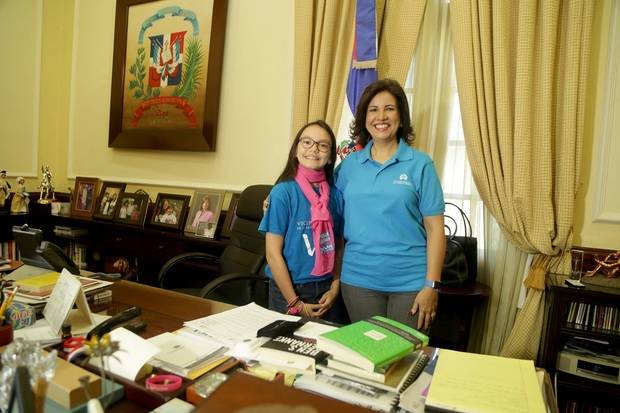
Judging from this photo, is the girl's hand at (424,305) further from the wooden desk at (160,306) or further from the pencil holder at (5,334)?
the pencil holder at (5,334)

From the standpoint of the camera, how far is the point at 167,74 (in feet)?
10.4

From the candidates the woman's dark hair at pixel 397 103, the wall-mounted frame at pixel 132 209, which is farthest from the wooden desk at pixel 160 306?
the wall-mounted frame at pixel 132 209

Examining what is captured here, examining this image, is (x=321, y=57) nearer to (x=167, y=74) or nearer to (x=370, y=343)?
(x=167, y=74)

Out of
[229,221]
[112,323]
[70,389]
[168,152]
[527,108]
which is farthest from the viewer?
[168,152]

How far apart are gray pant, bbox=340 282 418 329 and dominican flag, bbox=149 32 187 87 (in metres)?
2.35

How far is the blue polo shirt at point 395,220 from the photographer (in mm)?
1534

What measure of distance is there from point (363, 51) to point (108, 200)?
7.79 ft

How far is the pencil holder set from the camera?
2.92 ft

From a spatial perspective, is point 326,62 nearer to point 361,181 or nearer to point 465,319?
point 361,181

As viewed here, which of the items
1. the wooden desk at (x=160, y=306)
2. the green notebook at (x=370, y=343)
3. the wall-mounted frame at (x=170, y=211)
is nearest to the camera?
the green notebook at (x=370, y=343)

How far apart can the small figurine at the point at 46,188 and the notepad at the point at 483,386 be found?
3599 millimetres

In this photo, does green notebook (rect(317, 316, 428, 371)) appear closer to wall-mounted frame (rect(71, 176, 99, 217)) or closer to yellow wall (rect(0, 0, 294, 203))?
yellow wall (rect(0, 0, 294, 203))

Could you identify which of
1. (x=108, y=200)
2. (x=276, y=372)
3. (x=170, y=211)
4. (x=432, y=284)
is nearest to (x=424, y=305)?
(x=432, y=284)

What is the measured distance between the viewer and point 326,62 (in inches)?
96.2
